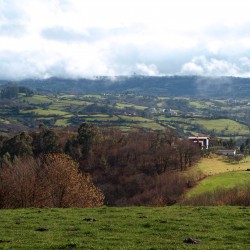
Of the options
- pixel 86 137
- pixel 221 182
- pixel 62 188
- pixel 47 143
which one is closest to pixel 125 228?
pixel 62 188

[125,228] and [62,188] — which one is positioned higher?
[125,228]

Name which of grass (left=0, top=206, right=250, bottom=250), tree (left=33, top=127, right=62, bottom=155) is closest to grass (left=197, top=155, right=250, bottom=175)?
tree (left=33, top=127, right=62, bottom=155)

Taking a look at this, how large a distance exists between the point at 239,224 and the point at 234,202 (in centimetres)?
1924

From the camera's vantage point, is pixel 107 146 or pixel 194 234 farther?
pixel 107 146

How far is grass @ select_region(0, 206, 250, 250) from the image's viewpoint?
19.2 metres

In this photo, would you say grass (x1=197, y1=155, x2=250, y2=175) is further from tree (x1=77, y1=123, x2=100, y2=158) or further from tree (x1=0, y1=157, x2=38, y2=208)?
tree (x1=0, y1=157, x2=38, y2=208)

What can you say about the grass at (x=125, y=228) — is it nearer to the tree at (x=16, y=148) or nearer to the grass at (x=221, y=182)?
the grass at (x=221, y=182)

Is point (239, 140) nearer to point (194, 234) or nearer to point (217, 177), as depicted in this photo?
point (217, 177)

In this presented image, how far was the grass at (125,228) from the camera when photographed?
1923cm

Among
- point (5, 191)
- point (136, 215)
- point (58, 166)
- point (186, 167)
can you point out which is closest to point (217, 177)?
point (186, 167)

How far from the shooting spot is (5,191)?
4041 cm

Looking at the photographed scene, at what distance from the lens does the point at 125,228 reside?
75.2 feet

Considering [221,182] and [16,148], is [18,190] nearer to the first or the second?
[221,182]

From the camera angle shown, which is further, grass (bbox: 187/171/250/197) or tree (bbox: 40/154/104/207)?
grass (bbox: 187/171/250/197)
